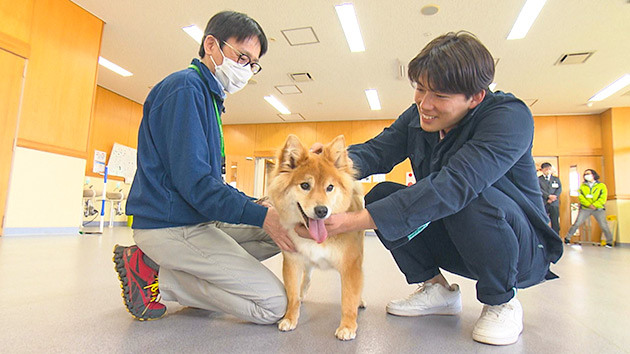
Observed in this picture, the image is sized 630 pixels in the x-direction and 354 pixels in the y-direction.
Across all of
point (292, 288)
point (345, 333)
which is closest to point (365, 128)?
point (292, 288)

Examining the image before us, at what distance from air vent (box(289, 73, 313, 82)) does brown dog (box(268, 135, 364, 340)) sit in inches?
250

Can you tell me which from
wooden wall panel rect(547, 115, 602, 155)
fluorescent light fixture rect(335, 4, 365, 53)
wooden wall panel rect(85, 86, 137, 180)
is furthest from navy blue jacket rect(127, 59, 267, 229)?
wooden wall panel rect(547, 115, 602, 155)

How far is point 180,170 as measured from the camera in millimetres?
1406

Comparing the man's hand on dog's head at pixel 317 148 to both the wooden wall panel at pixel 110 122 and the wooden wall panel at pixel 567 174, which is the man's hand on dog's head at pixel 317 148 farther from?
the wooden wall panel at pixel 567 174

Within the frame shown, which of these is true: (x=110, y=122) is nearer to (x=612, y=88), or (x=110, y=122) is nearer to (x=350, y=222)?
(x=350, y=222)

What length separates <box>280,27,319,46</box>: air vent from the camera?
18.9 feet

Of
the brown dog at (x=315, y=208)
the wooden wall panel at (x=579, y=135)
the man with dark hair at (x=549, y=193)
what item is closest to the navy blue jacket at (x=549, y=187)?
the man with dark hair at (x=549, y=193)

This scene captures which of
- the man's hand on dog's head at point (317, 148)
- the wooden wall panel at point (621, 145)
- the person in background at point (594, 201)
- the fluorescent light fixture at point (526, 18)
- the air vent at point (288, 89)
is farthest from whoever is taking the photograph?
the wooden wall panel at point (621, 145)

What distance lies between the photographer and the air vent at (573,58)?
6.30 metres

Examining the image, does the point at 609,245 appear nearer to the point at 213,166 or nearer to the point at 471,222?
the point at 471,222

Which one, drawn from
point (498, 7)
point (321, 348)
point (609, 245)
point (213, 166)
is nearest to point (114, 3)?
point (213, 166)

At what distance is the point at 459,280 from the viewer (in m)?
2.85

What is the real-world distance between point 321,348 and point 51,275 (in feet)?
6.79

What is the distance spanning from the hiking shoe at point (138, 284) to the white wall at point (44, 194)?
438cm
